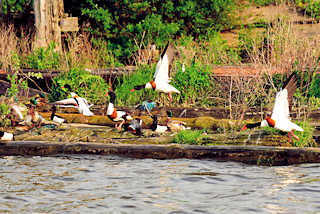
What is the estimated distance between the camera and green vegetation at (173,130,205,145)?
813cm

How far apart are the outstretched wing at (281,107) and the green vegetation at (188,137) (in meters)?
1.21

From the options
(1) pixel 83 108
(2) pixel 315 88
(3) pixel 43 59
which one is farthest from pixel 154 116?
(3) pixel 43 59

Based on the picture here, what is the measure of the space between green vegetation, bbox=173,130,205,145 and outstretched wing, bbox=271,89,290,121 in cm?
121

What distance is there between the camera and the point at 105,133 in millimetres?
8984

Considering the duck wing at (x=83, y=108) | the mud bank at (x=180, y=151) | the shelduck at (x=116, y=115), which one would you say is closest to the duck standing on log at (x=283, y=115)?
the mud bank at (x=180, y=151)

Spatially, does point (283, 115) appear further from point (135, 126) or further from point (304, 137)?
point (135, 126)

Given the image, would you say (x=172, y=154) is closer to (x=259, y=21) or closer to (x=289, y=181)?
(x=289, y=181)

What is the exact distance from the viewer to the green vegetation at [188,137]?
8133mm

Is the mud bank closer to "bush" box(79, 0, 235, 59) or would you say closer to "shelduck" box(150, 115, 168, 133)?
"shelduck" box(150, 115, 168, 133)

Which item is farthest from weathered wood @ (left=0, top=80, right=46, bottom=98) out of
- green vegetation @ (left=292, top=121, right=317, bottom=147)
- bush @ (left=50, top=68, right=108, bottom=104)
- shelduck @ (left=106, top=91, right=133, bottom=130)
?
green vegetation @ (left=292, top=121, right=317, bottom=147)

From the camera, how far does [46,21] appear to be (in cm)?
1427

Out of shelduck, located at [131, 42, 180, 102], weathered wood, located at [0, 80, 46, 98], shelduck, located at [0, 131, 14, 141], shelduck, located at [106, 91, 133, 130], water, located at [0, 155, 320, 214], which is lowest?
water, located at [0, 155, 320, 214]

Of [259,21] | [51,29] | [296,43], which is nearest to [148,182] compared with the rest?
[296,43]

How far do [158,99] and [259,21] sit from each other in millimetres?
6057
